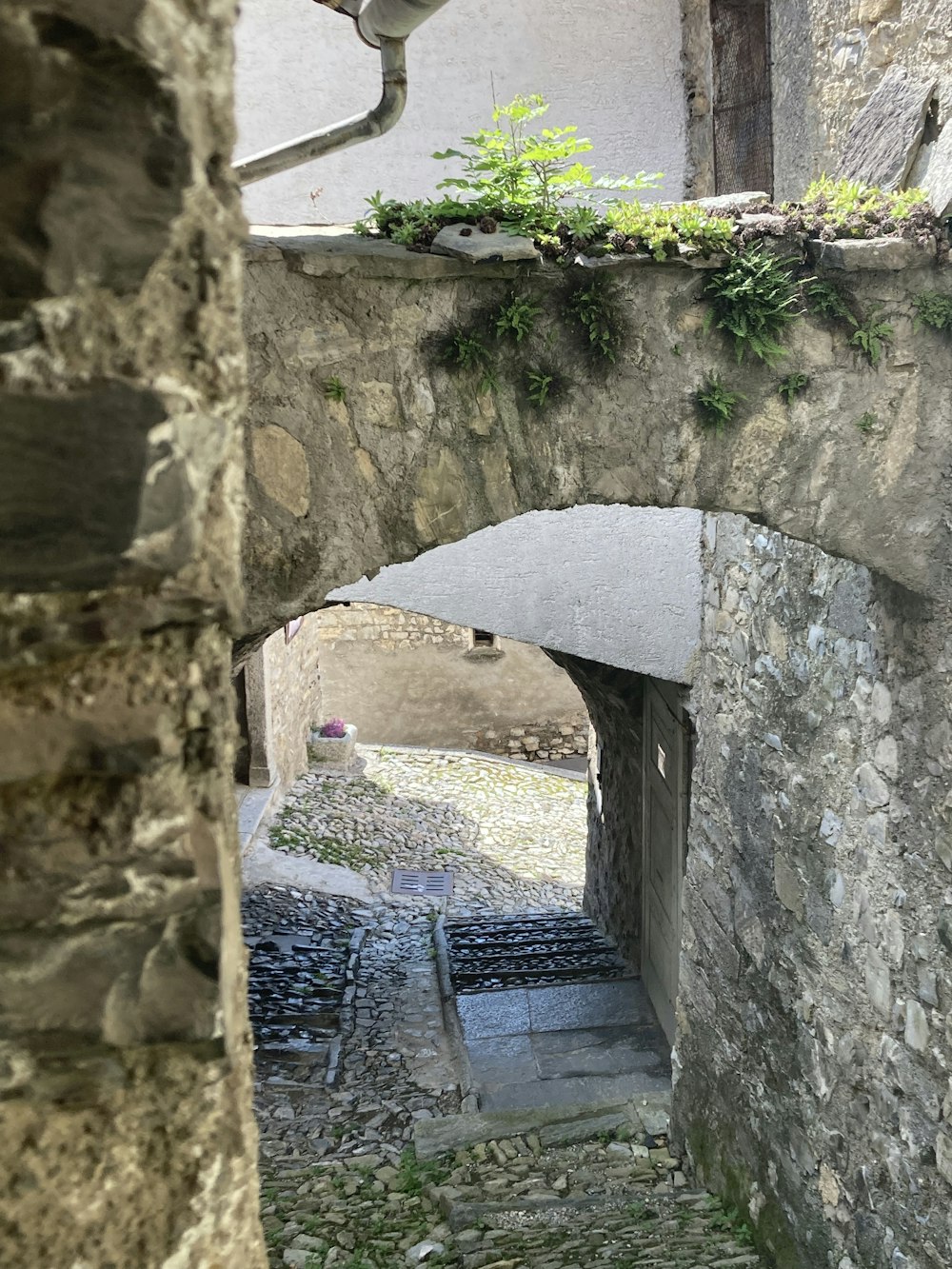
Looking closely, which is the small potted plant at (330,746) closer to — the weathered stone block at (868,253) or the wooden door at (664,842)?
the wooden door at (664,842)

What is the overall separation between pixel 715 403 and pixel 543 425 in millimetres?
426

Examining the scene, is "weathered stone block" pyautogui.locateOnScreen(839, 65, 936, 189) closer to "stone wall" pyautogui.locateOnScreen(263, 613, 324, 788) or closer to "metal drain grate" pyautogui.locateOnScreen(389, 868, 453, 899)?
"metal drain grate" pyautogui.locateOnScreen(389, 868, 453, 899)

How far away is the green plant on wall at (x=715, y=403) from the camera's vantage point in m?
2.66

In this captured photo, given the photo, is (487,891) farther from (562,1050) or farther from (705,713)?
(705,713)

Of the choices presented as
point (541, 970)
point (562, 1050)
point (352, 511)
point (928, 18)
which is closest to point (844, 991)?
point (352, 511)

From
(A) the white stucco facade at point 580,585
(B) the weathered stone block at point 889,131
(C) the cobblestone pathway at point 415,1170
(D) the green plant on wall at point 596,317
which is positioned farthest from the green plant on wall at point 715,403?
(C) the cobblestone pathway at point 415,1170

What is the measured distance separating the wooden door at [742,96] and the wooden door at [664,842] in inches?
99.6

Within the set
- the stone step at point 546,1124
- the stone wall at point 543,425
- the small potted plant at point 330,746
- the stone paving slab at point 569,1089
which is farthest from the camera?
the small potted plant at point 330,746

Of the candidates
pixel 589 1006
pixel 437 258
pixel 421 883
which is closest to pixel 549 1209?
pixel 589 1006

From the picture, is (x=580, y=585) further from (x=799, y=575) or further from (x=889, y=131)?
(x=889, y=131)

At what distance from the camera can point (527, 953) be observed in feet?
25.8

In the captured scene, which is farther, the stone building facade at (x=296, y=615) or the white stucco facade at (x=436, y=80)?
the white stucco facade at (x=436, y=80)

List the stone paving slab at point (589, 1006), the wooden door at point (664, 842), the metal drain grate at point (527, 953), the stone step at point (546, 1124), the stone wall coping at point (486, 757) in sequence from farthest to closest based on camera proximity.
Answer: the stone wall coping at point (486, 757), the metal drain grate at point (527, 953), the stone paving slab at point (589, 1006), the wooden door at point (664, 842), the stone step at point (546, 1124)

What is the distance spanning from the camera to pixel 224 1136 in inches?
37.9
